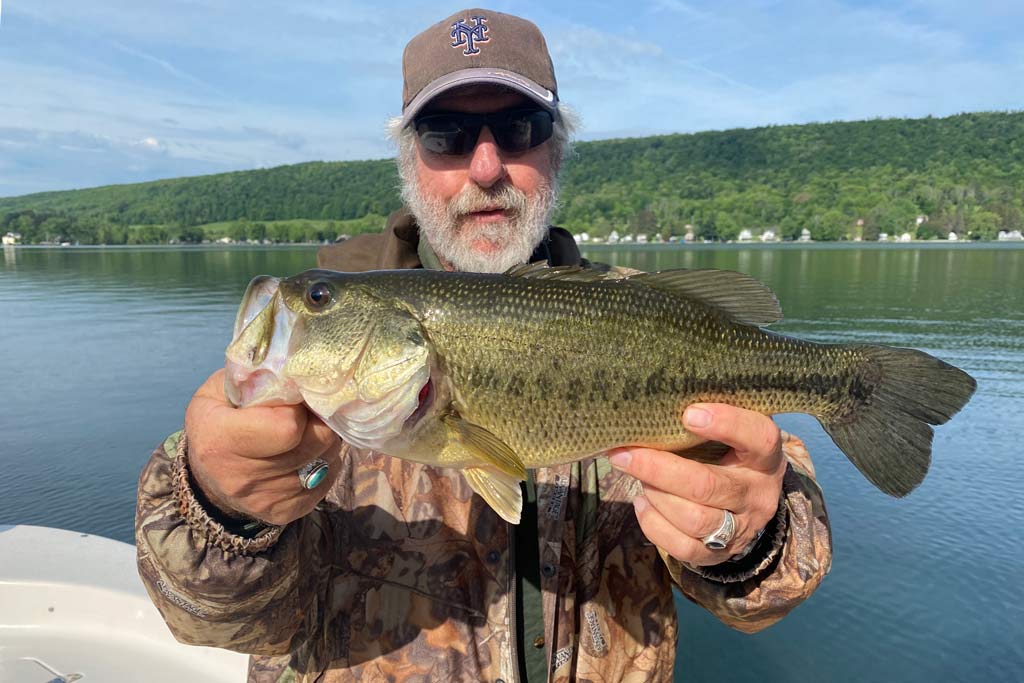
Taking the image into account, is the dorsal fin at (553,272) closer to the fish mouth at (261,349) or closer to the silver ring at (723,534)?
the fish mouth at (261,349)

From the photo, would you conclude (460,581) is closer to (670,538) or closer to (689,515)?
(670,538)

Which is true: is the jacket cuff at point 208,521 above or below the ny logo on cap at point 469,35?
below

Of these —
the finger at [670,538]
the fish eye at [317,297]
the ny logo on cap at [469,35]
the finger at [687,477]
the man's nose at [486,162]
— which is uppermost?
the ny logo on cap at [469,35]

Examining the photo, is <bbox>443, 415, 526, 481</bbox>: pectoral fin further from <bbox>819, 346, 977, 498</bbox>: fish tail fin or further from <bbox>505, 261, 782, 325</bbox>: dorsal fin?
<bbox>819, 346, 977, 498</bbox>: fish tail fin

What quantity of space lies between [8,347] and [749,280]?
28.4 m

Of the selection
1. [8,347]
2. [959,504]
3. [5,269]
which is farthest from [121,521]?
[5,269]

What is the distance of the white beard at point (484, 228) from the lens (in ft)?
11.9

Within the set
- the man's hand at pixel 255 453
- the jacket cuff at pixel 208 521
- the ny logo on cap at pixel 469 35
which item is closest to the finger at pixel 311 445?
the man's hand at pixel 255 453

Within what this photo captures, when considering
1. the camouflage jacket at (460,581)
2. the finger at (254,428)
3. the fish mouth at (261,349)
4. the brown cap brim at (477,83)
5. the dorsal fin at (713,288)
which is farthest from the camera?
the brown cap brim at (477,83)

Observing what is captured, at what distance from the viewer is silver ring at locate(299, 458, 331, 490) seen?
2078 mm

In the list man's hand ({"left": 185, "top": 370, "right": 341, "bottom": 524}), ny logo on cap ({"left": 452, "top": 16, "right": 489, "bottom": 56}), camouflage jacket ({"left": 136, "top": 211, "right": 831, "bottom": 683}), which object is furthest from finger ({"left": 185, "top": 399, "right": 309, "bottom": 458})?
ny logo on cap ({"left": 452, "top": 16, "right": 489, "bottom": 56})

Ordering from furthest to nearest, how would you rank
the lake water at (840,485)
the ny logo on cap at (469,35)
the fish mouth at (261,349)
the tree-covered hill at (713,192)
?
the tree-covered hill at (713,192), the lake water at (840,485), the ny logo on cap at (469,35), the fish mouth at (261,349)

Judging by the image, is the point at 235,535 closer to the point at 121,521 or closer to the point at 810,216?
the point at 121,521

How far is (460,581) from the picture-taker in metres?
2.77
